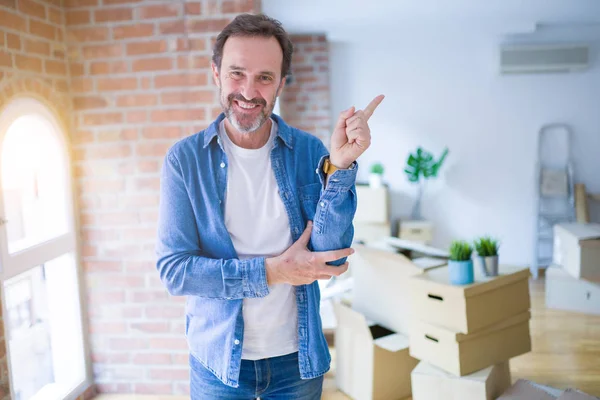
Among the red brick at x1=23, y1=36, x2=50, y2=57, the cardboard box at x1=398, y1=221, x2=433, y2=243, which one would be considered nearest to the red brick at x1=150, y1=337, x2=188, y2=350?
the red brick at x1=23, y1=36, x2=50, y2=57

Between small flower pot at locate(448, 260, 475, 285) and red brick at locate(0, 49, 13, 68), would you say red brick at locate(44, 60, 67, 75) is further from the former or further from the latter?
small flower pot at locate(448, 260, 475, 285)

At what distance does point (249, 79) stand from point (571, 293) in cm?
389

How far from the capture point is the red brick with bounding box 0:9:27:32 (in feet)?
6.49

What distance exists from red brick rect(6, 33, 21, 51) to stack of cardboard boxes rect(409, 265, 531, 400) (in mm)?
2055

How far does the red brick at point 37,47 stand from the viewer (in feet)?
7.00

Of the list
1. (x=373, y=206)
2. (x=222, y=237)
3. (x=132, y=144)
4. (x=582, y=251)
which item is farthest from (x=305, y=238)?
(x=373, y=206)

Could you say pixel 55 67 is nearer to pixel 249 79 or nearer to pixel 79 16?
pixel 79 16

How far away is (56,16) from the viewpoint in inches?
91.1

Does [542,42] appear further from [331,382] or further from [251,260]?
[251,260]

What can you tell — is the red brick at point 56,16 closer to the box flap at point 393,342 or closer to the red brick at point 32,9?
the red brick at point 32,9

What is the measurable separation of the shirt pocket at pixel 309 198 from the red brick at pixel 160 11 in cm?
141

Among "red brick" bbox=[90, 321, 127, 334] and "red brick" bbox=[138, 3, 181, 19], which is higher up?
"red brick" bbox=[138, 3, 181, 19]

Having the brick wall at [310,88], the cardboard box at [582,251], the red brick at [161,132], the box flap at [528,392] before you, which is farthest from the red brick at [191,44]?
the cardboard box at [582,251]

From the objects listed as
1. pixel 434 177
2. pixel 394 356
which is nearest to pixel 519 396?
pixel 394 356
